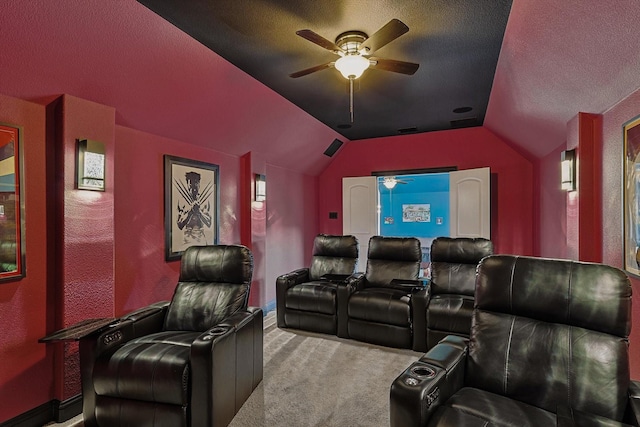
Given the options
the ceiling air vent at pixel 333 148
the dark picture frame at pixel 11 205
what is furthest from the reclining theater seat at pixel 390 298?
the dark picture frame at pixel 11 205

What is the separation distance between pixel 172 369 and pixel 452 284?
2902 mm

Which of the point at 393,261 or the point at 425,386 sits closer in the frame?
the point at 425,386

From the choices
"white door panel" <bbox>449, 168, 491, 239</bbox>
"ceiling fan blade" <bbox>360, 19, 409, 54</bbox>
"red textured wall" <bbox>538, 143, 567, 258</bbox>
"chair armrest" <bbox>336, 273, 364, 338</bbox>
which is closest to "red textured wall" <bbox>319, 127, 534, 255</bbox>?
"red textured wall" <bbox>538, 143, 567, 258</bbox>

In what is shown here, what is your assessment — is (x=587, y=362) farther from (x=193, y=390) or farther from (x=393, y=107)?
(x=393, y=107)

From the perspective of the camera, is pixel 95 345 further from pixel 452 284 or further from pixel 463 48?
pixel 463 48

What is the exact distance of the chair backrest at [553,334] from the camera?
152 cm

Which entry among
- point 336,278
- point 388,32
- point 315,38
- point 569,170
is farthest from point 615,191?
point 336,278

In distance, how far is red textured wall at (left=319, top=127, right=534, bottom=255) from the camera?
193 inches

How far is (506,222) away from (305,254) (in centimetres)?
336

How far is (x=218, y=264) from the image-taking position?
2.81 meters

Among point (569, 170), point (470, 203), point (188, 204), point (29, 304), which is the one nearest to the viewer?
point (29, 304)

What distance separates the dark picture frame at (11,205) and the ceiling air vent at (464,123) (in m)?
4.86

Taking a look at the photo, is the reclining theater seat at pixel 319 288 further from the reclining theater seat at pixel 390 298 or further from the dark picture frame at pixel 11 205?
the dark picture frame at pixel 11 205

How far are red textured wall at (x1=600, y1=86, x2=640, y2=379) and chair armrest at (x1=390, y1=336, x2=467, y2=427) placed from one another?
139cm
